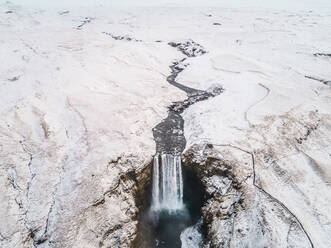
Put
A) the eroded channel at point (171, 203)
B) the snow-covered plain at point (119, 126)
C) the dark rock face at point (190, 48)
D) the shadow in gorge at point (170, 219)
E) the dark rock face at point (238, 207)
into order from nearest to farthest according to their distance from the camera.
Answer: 1. the dark rock face at point (238, 207)
2. the snow-covered plain at point (119, 126)
3. the shadow in gorge at point (170, 219)
4. the eroded channel at point (171, 203)
5. the dark rock face at point (190, 48)

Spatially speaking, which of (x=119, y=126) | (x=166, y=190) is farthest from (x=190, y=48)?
(x=166, y=190)

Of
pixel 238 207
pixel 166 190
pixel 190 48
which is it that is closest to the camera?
pixel 238 207

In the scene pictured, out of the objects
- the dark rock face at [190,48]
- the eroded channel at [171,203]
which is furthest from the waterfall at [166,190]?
the dark rock face at [190,48]

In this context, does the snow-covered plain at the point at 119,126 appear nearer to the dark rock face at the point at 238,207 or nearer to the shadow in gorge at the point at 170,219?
the dark rock face at the point at 238,207

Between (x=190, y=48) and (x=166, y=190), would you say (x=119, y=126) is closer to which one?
(x=166, y=190)

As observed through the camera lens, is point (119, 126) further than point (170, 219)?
Yes

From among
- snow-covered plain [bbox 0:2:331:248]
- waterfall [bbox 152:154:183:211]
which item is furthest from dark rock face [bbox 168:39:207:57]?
waterfall [bbox 152:154:183:211]

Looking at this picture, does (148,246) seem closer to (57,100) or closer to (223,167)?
(223,167)

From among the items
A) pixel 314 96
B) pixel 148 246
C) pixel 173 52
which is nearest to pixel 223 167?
pixel 148 246

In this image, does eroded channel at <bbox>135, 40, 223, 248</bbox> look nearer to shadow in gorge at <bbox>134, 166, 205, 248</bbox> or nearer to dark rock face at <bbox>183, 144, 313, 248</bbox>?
shadow in gorge at <bbox>134, 166, 205, 248</bbox>
